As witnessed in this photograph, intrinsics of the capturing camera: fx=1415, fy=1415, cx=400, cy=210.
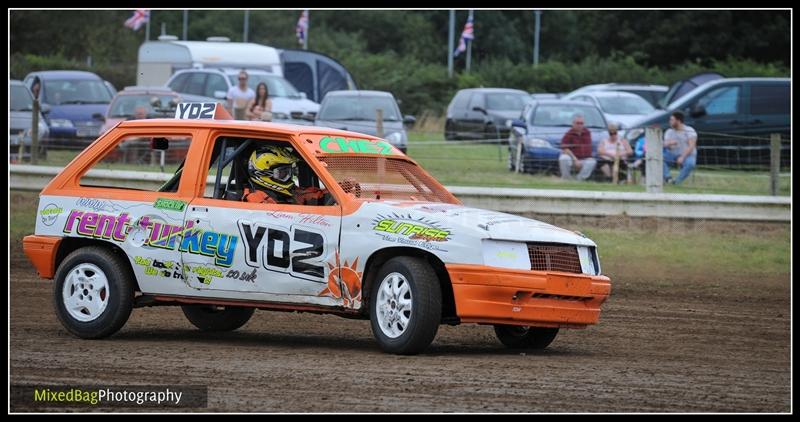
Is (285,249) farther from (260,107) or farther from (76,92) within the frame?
(76,92)

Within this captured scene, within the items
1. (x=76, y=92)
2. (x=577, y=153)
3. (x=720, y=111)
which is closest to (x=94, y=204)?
(x=577, y=153)

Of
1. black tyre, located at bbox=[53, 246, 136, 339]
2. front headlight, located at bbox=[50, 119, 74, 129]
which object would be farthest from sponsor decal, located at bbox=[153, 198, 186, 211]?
front headlight, located at bbox=[50, 119, 74, 129]

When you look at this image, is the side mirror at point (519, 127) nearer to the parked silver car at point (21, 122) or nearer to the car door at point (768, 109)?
the car door at point (768, 109)

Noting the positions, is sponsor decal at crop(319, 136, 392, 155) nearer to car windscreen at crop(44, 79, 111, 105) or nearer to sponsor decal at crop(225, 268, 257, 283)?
sponsor decal at crop(225, 268, 257, 283)

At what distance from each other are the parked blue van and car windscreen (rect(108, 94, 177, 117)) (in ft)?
3.33

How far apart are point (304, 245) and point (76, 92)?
21.1m

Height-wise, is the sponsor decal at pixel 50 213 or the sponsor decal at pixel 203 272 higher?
the sponsor decal at pixel 50 213

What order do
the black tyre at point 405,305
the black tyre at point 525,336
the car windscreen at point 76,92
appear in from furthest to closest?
the car windscreen at point 76,92, the black tyre at point 525,336, the black tyre at point 405,305

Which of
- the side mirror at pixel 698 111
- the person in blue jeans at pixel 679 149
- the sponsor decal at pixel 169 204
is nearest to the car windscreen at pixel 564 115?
the side mirror at pixel 698 111

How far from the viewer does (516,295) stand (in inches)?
347

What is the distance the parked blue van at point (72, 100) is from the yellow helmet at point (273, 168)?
17.3 m

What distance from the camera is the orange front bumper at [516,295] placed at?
8727 millimetres

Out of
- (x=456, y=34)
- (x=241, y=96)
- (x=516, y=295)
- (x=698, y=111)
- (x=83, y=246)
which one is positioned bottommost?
(x=516, y=295)

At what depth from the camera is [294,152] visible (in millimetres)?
9875
